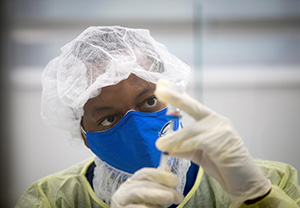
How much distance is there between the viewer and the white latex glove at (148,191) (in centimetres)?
74

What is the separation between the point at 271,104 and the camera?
1.21 metres

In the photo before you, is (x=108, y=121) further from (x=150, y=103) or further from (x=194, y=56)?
(x=194, y=56)

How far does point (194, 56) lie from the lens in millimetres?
1254

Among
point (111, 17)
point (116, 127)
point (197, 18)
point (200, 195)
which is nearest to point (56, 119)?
point (116, 127)

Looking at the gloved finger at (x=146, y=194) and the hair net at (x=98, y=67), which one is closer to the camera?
the gloved finger at (x=146, y=194)

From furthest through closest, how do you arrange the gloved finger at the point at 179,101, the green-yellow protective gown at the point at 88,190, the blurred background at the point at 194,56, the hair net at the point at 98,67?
the blurred background at the point at 194,56 → the green-yellow protective gown at the point at 88,190 → the hair net at the point at 98,67 → the gloved finger at the point at 179,101

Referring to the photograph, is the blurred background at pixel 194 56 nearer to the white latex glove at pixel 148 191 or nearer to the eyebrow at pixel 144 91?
the eyebrow at pixel 144 91

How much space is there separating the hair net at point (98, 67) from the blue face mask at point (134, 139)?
115mm

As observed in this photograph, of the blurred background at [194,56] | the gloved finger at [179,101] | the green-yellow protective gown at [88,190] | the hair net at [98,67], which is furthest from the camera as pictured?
the blurred background at [194,56]

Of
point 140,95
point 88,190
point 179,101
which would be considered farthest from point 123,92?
point 88,190

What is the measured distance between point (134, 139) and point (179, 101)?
0.27m

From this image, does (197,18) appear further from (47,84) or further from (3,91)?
(3,91)

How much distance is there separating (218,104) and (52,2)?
79cm

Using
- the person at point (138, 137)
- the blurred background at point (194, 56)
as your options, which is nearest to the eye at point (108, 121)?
the person at point (138, 137)
